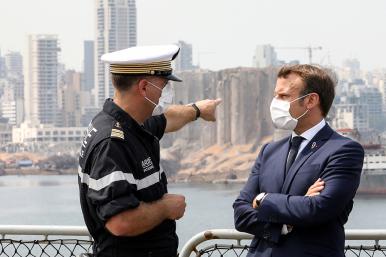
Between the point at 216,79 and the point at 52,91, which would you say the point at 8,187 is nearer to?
the point at 216,79

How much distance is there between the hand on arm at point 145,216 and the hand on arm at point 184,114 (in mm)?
551

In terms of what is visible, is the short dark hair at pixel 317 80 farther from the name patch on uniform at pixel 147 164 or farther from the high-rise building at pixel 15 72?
the high-rise building at pixel 15 72

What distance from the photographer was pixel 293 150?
306cm

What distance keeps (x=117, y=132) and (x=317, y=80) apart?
69 cm

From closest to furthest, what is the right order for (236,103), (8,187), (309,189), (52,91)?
1. (309,189)
2. (8,187)
3. (236,103)
4. (52,91)

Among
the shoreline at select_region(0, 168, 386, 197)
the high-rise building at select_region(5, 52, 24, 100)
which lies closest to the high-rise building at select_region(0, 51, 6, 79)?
the high-rise building at select_region(5, 52, 24, 100)

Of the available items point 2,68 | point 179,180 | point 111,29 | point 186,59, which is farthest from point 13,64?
point 179,180

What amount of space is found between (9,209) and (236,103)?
39548mm

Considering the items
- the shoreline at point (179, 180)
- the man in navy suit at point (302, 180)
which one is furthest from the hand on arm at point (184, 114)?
the shoreline at point (179, 180)

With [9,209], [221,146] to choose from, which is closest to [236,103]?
[221,146]

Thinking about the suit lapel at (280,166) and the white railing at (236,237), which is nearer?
the suit lapel at (280,166)

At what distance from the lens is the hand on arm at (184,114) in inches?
131

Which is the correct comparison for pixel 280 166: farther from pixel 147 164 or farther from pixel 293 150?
pixel 147 164

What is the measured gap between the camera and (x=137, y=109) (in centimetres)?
279
